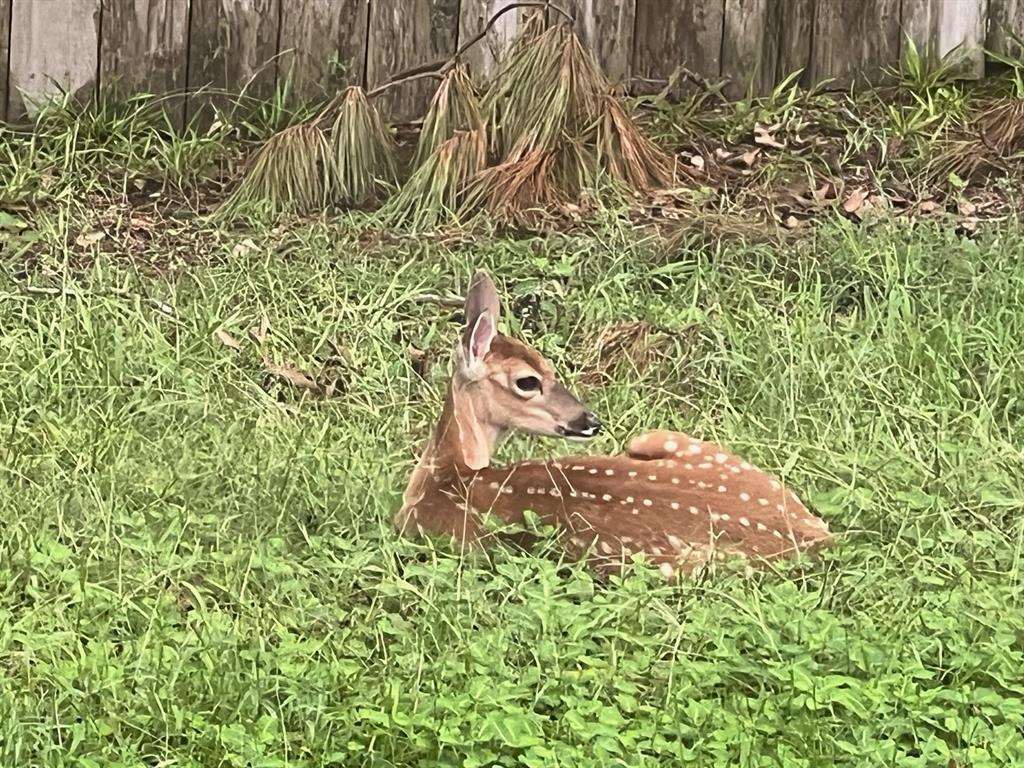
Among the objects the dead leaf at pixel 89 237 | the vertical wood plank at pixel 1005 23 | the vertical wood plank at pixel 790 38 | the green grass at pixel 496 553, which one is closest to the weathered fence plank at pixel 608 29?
the vertical wood plank at pixel 790 38

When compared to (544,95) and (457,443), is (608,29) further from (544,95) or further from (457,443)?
(457,443)

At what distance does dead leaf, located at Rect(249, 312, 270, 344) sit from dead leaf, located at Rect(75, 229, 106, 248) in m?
1.14

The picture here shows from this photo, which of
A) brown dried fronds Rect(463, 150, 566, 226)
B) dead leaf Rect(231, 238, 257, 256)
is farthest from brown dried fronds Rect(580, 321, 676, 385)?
dead leaf Rect(231, 238, 257, 256)

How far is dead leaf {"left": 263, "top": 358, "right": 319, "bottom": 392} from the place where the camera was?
5566mm

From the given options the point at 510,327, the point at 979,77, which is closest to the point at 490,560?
the point at 510,327

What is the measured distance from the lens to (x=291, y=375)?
5.60 meters

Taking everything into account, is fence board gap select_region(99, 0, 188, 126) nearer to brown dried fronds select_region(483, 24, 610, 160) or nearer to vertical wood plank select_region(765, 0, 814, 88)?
brown dried fronds select_region(483, 24, 610, 160)

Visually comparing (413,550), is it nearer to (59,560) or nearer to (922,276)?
(59,560)

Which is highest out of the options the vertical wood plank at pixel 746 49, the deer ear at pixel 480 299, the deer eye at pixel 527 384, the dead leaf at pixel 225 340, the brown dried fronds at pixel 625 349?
the vertical wood plank at pixel 746 49

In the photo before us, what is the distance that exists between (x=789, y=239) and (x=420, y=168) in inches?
54.7

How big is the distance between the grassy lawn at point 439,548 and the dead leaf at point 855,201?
0.13 metres

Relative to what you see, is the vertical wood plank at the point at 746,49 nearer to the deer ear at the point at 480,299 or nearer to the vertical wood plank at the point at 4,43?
the vertical wood plank at the point at 4,43

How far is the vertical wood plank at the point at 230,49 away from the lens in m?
7.48

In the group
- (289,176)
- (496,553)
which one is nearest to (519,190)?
(289,176)
